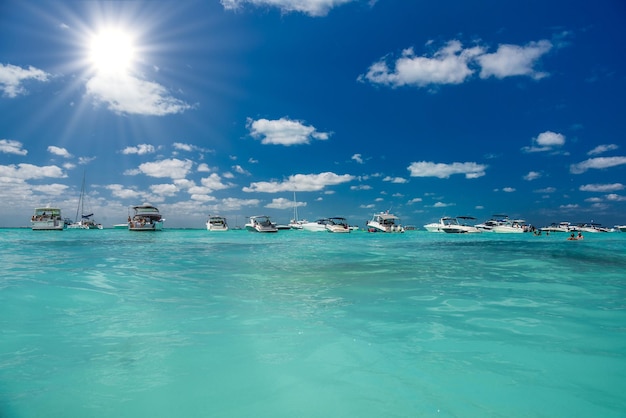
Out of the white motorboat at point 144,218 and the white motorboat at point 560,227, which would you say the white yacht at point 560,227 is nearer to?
the white motorboat at point 560,227

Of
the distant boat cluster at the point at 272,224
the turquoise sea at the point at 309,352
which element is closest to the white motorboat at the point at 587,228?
the distant boat cluster at the point at 272,224

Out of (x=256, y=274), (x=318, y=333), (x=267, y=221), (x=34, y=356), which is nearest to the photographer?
(x=34, y=356)

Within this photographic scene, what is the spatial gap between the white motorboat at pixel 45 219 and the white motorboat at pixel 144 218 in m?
18.7

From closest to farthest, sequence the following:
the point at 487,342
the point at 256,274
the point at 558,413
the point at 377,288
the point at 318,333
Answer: the point at 558,413 → the point at 487,342 → the point at 318,333 → the point at 377,288 → the point at 256,274

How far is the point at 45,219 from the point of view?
7531 cm

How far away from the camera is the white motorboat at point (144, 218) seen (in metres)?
70.8

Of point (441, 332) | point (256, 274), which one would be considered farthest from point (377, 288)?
point (256, 274)

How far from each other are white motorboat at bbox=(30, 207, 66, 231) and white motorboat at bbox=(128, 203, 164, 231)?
1874 centimetres

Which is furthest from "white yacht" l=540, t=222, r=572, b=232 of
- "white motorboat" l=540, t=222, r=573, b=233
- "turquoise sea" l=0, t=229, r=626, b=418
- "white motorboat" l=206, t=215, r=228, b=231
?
"turquoise sea" l=0, t=229, r=626, b=418

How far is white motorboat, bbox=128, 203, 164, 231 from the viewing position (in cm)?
7075

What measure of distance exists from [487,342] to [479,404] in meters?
2.50

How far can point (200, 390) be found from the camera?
4422 millimetres

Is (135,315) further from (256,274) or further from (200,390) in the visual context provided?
(256,274)

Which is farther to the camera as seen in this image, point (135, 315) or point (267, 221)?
point (267, 221)
